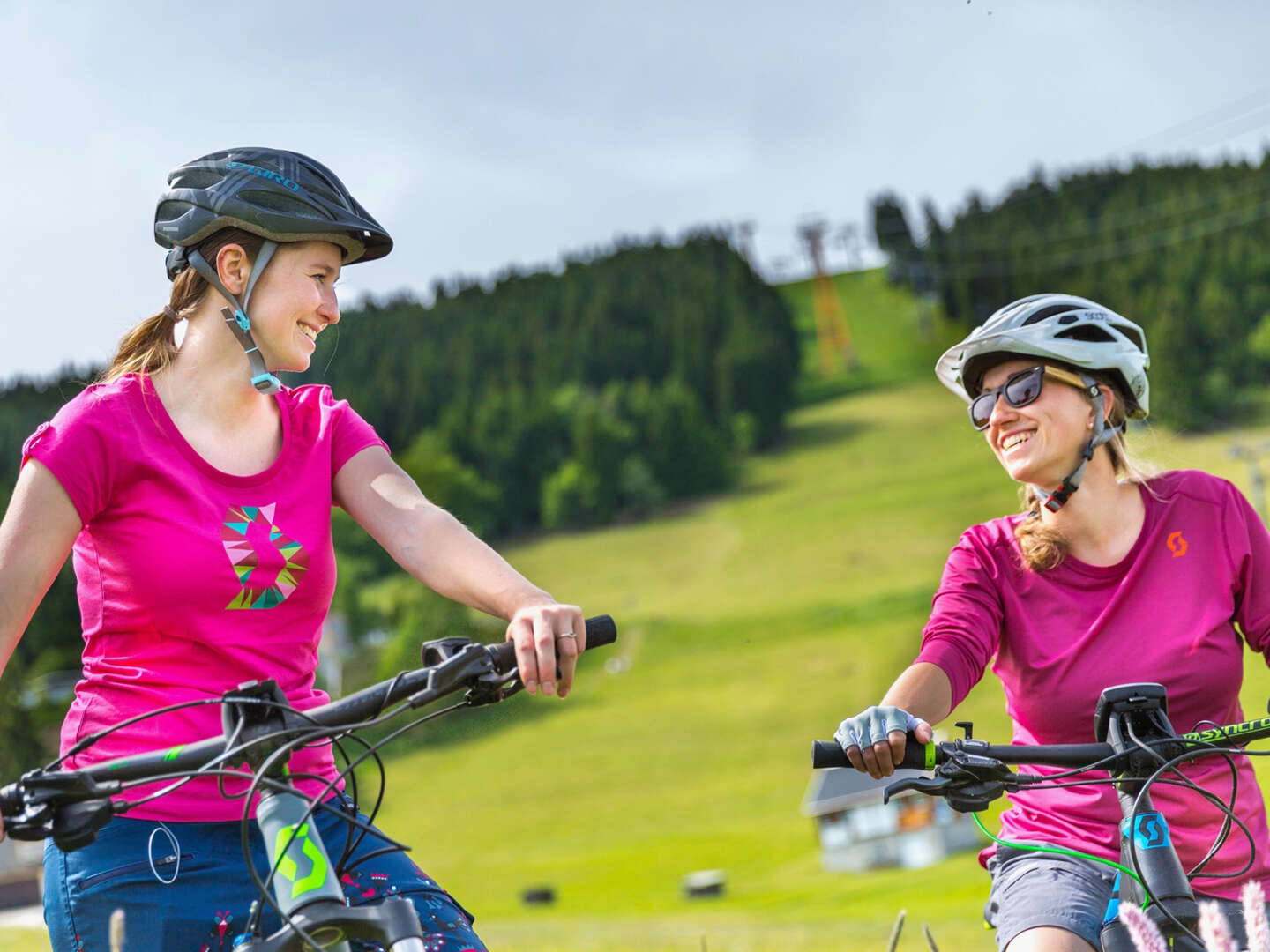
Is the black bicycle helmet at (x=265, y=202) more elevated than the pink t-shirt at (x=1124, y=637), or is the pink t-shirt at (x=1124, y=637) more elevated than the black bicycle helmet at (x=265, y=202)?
the black bicycle helmet at (x=265, y=202)

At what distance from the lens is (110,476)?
357 centimetres

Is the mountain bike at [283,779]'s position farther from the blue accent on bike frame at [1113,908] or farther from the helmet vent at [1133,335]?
the helmet vent at [1133,335]

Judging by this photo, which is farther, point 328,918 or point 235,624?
point 235,624

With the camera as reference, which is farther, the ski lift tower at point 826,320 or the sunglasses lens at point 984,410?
the ski lift tower at point 826,320

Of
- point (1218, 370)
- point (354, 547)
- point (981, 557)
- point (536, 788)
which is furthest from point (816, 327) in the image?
point (981, 557)

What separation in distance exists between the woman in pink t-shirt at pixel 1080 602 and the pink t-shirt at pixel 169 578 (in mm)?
1615

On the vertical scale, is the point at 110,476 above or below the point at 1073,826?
above

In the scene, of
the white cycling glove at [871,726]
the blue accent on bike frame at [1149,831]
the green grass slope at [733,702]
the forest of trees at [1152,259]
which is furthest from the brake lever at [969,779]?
the forest of trees at [1152,259]

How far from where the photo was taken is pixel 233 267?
377cm

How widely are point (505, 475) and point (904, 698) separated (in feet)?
515

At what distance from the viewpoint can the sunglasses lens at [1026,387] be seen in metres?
4.79

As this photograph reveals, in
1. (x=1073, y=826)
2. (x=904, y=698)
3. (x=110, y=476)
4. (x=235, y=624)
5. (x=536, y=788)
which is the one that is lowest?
(x=536, y=788)

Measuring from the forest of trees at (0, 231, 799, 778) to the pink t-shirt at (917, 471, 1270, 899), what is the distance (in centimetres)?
12936

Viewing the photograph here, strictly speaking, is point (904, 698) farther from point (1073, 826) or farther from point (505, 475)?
point (505, 475)
